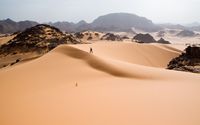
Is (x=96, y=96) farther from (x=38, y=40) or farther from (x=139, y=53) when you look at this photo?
(x=38, y=40)

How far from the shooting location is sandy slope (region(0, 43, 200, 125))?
18.0 ft

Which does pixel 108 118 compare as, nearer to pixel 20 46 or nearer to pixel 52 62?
pixel 52 62

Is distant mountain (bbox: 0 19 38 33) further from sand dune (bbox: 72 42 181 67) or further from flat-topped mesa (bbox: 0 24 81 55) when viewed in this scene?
sand dune (bbox: 72 42 181 67)

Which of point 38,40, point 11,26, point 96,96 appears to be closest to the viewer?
point 96,96

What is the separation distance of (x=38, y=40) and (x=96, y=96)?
37.7m

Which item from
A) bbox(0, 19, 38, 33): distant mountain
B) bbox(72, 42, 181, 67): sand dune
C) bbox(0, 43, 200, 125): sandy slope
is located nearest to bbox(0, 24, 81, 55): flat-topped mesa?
bbox(72, 42, 181, 67): sand dune

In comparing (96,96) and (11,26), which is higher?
(11,26)

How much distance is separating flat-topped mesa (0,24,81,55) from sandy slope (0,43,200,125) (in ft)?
94.2

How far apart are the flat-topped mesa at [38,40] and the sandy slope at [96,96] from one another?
2871cm

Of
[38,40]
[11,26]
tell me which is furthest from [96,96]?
[11,26]

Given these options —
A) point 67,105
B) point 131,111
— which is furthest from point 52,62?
point 131,111

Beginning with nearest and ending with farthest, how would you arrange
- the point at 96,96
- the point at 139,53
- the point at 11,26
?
the point at 96,96 < the point at 139,53 < the point at 11,26

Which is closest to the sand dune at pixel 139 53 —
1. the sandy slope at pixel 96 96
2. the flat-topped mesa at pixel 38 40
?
the sandy slope at pixel 96 96

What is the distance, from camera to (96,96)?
7.14 metres
